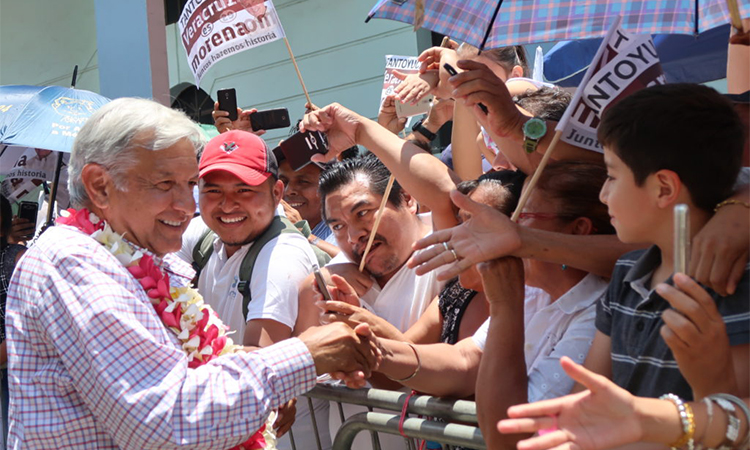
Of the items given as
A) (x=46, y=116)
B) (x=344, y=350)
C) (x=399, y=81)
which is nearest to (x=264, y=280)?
(x=344, y=350)

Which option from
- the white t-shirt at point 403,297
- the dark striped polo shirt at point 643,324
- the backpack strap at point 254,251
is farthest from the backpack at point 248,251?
the dark striped polo shirt at point 643,324

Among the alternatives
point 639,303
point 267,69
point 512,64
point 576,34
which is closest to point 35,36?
point 267,69

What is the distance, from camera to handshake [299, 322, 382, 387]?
272cm

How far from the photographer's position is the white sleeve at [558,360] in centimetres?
246

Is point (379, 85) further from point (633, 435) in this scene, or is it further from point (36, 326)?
point (633, 435)

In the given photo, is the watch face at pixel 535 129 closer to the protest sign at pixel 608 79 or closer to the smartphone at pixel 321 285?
the protest sign at pixel 608 79

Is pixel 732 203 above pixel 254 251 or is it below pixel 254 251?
above

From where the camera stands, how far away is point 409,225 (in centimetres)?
376

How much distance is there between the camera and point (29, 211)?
22.6ft

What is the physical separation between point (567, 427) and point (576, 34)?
180cm

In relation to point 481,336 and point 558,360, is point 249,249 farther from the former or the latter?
point 558,360

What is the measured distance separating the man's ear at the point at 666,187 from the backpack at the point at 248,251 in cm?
199

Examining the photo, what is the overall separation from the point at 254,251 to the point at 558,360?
1.66 metres

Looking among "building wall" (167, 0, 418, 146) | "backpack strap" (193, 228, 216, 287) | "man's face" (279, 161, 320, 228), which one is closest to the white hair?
"backpack strap" (193, 228, 216, 287)
